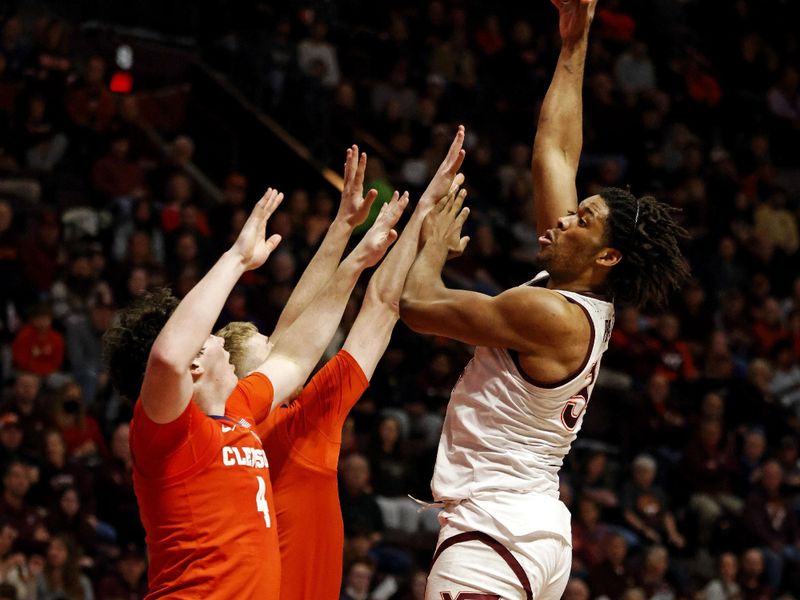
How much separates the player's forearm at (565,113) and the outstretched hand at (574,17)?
0.03 metres

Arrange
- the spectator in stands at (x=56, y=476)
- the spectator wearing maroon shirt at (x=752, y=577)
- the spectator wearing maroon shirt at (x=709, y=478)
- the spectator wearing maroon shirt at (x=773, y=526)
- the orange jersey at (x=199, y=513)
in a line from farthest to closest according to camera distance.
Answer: the spectator wearing maroon shirt at (x=709, y=478) < the spectator wearing maroon shirt at (x=773, y=526) < the spectator wearing maroon shirt at (x=752, y=577) < the spectator in stands at (x=56, y=476) < the orange jersey at (x=199, y=513)

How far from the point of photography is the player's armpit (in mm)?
4422

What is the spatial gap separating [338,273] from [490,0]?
12.3 meters

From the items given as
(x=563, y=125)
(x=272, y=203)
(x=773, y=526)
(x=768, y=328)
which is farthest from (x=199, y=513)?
(x=768, y=328)

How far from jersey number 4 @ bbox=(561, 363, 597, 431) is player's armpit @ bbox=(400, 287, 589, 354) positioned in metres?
0.22

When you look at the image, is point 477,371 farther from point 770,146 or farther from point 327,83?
point 770,146

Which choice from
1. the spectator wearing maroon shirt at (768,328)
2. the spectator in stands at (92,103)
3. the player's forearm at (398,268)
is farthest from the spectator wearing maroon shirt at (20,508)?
the spectator wearing maroon shirt at (768,328)

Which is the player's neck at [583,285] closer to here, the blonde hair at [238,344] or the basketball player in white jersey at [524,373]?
the basketball player in white jersey at [524,373]

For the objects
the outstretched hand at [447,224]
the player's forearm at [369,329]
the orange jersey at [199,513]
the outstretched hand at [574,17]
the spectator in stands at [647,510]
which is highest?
the outstretched hand at [574,17]

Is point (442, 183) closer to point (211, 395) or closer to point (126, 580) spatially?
point (211, 395)

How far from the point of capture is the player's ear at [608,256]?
15.3 feet

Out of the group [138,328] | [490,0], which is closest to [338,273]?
[138,328]

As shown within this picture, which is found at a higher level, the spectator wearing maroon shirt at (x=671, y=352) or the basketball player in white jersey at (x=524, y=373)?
the basketball player in white jersey at (x=524, y=373)

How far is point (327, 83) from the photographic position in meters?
13.8
